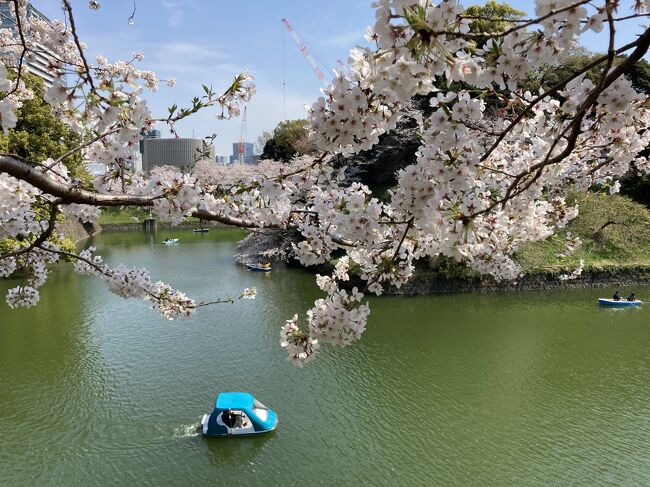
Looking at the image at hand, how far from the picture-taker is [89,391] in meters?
7.48

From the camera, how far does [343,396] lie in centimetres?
729

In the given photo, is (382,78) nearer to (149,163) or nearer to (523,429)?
(523,429)

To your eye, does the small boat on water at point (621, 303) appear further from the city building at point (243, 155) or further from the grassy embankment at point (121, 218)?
the city building at point (243, 155)

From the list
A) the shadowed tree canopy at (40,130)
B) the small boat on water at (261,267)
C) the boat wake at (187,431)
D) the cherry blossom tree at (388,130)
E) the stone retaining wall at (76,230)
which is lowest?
the boat wake at (187,431)

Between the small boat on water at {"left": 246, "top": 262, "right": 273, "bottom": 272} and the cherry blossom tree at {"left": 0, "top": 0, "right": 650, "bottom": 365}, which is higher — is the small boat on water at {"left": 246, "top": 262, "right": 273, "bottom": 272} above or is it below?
below

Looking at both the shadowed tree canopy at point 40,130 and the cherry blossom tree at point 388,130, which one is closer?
the cherry blossom tree at point 388,130

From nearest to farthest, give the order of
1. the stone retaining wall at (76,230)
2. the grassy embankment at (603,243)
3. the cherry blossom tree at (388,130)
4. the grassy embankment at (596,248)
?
the cherry blossom tree at (388,130) < the grassy embankment at (596,248) < the grassy embankment at (603,243) < the stone retaining wall at (76,230)

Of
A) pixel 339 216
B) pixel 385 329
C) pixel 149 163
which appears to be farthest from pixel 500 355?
pixel 149 163

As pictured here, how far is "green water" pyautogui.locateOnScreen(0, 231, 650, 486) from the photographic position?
Result: 5.66m

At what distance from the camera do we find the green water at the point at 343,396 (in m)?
5.66

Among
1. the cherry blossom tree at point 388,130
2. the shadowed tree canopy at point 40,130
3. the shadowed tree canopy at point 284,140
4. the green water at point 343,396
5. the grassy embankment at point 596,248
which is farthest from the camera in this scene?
the shadowed tree canopy at point 284,140

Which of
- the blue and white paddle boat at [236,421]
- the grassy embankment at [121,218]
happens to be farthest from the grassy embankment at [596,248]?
the grassy embankment at [121,218]

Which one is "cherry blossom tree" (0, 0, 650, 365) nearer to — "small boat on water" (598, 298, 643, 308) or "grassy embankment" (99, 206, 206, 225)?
"small boat on water" (598, 298, 643, 308)

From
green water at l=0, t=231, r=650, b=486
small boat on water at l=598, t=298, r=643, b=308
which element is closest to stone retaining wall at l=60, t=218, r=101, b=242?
green water at l=0, t=231, r=650, b=486
